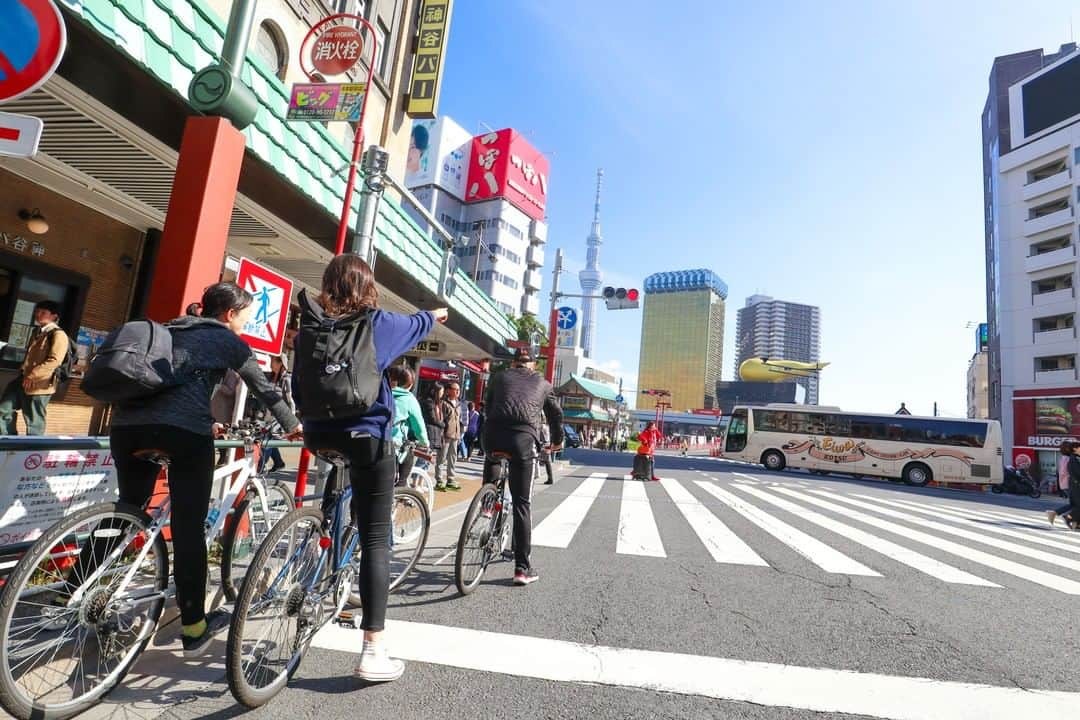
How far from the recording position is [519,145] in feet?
211

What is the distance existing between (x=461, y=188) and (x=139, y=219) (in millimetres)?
60326

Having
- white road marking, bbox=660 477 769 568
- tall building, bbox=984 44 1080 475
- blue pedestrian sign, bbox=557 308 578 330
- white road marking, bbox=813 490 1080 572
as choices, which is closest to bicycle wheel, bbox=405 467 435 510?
white road marking, bbox=660 477 769 568

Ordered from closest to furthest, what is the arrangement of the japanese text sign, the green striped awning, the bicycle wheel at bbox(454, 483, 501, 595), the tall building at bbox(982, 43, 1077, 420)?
1. the bicycle wheel at bbox(454, 483, 501, 595)
2. the green striped awning
3. the japanese text sign
4. the tall building at bbox(982, 43, 1077, 420)

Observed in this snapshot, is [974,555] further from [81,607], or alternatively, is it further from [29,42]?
[29,42]

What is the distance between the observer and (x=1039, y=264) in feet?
118

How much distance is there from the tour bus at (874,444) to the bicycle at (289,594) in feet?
88.2

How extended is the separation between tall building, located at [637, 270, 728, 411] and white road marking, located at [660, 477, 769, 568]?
134 meters

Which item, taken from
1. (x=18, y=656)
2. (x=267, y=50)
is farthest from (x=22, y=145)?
(x=267, y=50)

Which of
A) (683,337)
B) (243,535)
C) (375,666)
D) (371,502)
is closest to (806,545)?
(375,666)

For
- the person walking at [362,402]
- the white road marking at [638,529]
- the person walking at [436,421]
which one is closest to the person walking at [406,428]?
the person walking at [362,402]

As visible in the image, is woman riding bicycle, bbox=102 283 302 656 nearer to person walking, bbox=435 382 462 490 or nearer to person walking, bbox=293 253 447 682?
person walking, bbox=293 253 447 682

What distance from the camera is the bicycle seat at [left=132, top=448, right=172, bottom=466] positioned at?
7.29 feet

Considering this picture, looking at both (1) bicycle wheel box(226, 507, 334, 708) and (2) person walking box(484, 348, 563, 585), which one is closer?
(1) bicycle wheel box(226, 507, 334, 708)

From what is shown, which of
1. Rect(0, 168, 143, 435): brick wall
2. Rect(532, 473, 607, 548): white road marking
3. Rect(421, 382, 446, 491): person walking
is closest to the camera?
Rect(532, 473, 607, 548): white road marking
